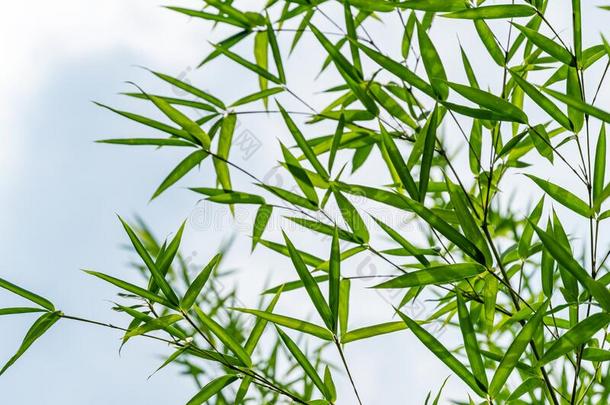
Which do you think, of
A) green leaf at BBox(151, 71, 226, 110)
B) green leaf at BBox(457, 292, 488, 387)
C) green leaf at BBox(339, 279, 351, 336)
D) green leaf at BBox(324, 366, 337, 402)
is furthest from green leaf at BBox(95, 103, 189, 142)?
green leaf at BBox(457, 292, 488, 387)

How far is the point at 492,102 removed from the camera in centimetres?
121

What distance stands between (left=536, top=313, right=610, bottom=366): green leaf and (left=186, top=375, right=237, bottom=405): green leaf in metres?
0.55

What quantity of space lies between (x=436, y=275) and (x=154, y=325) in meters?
0.50

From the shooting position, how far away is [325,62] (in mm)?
1955

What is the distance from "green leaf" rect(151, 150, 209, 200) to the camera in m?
1.66

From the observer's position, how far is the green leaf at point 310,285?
4.04 feet

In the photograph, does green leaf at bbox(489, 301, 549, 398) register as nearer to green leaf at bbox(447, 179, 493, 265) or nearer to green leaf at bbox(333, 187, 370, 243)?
green leaf at bbox(447, 179, 493, 265)

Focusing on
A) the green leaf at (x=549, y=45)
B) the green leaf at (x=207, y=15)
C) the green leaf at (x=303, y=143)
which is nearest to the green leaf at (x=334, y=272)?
the green leaf at (x=303, y=143)

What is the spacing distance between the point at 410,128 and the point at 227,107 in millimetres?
431

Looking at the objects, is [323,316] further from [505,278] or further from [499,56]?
[499,56]

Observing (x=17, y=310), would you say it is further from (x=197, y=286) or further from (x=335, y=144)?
(x=335, y=144)

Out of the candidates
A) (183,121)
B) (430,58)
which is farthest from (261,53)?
(430,58)

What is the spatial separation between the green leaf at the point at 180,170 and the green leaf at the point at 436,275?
24.3 inches

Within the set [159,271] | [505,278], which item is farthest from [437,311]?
[159,271]
